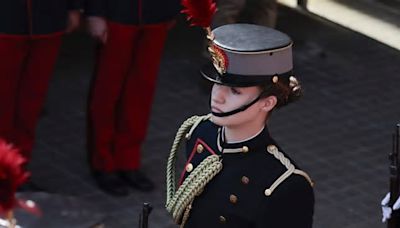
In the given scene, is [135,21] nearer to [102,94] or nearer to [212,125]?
[102,94]

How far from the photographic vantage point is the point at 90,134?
6.21 meters

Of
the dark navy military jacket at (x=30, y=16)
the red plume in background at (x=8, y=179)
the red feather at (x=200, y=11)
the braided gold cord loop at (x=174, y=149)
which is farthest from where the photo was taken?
the dark navy military jacket at (x=30, y=16)

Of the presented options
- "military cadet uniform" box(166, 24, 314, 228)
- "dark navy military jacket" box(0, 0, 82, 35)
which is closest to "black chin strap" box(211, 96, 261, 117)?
"military cadet uniform" box(166, 24, 314, 228)

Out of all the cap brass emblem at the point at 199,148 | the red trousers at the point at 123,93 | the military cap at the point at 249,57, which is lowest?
the red trousers at the point at 123,93

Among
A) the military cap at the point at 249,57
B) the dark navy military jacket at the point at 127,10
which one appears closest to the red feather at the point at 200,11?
the military cap at the point at 249,57

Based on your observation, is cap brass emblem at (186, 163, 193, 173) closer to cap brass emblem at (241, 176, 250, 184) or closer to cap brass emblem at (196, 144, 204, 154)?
cap brass emblem at (196, 144, 204, 154)

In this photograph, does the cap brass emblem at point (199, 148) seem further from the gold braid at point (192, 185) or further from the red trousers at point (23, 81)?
the red trousers at point (23, 81)

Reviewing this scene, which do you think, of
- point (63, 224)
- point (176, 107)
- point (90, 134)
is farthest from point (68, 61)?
point (63, 224)

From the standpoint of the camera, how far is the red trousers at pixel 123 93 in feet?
19.6

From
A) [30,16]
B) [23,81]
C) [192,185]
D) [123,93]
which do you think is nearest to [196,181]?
[192,185]

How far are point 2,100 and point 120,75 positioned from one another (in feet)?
1.96

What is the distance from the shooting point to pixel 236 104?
12.0ft

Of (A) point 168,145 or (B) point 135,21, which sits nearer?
(B) point 135,21

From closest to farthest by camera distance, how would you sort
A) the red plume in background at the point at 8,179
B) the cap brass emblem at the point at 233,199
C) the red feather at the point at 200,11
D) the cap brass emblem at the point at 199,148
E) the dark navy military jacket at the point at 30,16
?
the red plume in background at the point at 8,179
the red feather at the point at 200,11
the cap brass emblem at the point at 233,199
the cap brass emblem at the point at 199,148
the dark navy military jacket at the point at 30,16
